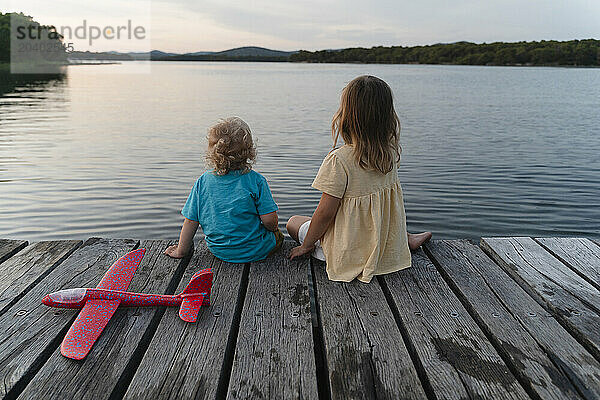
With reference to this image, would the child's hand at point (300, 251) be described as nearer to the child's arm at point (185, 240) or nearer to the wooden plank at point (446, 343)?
the wooden plank at point (446, 343)

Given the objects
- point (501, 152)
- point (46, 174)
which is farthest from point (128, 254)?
point (501, 152)

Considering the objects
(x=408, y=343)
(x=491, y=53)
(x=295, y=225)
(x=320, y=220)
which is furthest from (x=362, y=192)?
(x=491, y=53)

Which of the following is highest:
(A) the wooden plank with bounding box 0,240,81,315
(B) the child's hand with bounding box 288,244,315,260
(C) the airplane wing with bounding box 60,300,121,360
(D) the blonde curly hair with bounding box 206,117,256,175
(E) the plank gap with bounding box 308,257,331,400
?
(D) the blonde curly hair with bounding box 206,117,256,175

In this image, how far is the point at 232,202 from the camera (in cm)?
361

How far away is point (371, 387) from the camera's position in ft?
7.69

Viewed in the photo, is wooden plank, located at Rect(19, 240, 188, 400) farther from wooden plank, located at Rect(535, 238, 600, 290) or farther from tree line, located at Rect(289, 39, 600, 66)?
tree line, located at Rect(289, 39, 600, 66)

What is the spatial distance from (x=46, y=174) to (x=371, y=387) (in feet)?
27.9

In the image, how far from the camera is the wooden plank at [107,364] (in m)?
2.29

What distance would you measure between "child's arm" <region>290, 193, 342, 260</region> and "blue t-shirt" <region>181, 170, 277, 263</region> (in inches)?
11.1

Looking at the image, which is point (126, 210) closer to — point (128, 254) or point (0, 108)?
point (128, 254)

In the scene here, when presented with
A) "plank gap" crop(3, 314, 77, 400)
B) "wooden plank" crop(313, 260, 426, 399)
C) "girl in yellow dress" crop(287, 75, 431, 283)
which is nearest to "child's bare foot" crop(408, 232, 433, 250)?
"girl in yellow dress" crop(287, 75, 431, 283)

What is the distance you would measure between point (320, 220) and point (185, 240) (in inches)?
36.9

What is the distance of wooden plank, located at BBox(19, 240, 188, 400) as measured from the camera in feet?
7.52

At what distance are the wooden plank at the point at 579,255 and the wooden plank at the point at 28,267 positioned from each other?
3.50 metres
